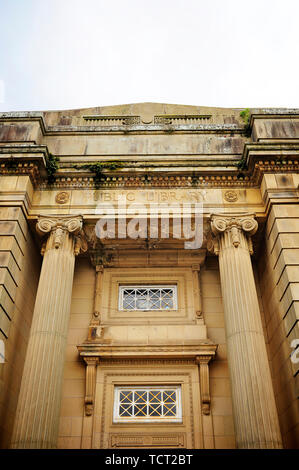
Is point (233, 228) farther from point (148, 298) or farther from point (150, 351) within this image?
point (150, 351)

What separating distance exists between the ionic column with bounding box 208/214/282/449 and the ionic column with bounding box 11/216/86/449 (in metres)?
4.23

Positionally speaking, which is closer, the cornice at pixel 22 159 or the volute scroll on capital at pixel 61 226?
the volute scroll on capital at pixel 61 226

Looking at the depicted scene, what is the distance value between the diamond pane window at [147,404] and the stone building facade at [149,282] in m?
0.03

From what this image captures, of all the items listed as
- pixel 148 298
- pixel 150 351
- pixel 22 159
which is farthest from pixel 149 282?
pixel 22 159

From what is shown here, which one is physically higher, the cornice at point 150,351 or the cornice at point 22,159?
the cornice at point 22,159

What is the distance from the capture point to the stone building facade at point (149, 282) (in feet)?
34.7

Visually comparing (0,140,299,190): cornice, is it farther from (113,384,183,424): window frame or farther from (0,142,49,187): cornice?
(113,384,183,424): window frame

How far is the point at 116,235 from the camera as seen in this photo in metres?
13.4

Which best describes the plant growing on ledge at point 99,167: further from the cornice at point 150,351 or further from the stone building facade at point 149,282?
the cornice at point 150,351

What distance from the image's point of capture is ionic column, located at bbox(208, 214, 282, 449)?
9430 millimetres

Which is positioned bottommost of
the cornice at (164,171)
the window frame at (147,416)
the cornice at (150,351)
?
the window frame at (147,416)

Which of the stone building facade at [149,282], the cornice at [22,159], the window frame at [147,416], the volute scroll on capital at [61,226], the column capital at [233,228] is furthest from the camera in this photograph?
the cornice at [22,159]

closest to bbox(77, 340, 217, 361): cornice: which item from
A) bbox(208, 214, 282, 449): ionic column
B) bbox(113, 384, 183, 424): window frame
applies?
bbox(113, 384, 183, 424): window frame

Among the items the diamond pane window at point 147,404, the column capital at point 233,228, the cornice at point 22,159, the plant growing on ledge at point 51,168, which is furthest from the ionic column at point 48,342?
the column capital at point 233,228
